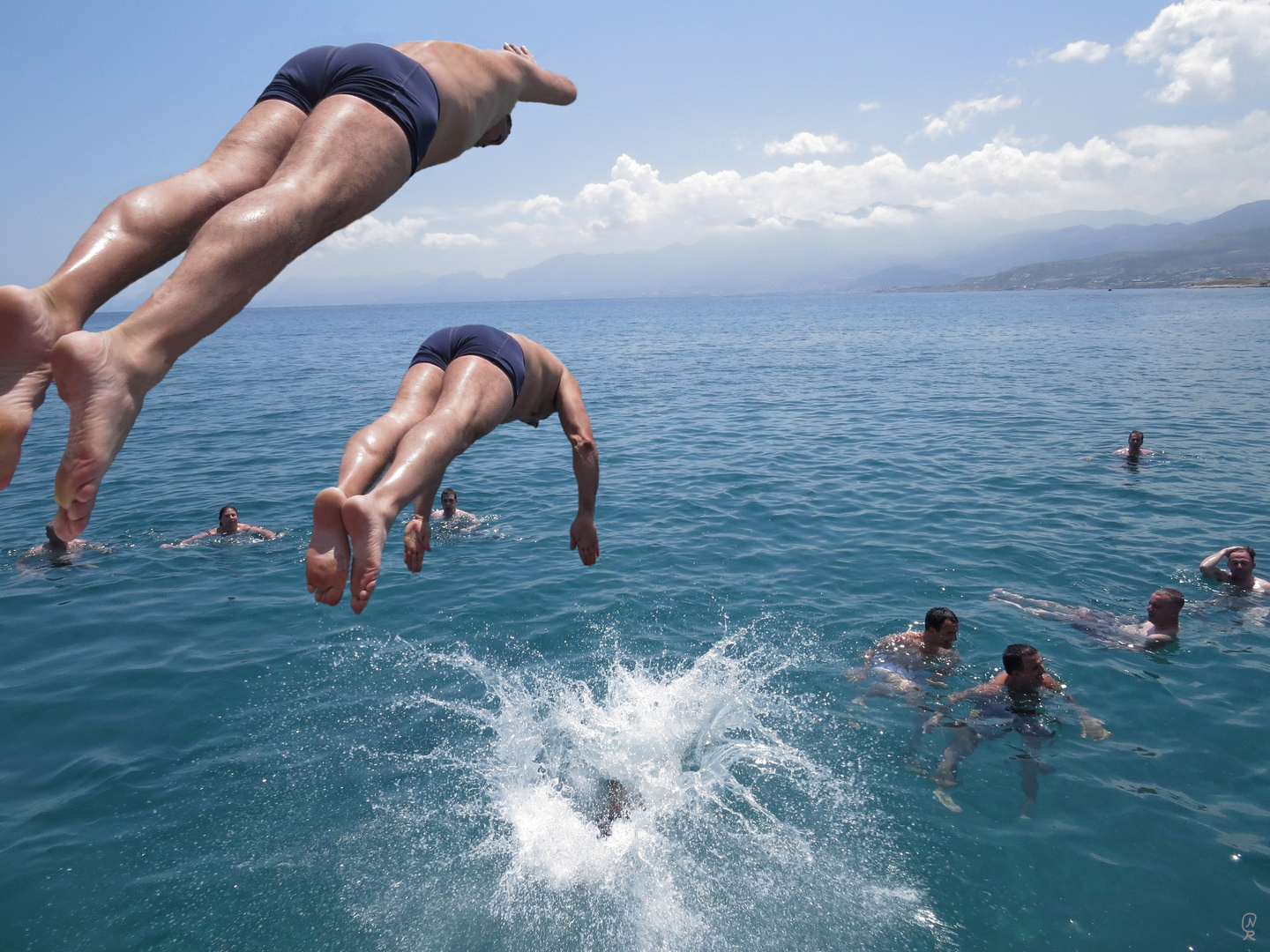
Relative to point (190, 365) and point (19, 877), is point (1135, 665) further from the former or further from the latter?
point (190, 365)

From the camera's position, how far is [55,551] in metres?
13.5

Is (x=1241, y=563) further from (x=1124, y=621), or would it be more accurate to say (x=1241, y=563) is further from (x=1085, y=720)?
(x=1085, y=720)

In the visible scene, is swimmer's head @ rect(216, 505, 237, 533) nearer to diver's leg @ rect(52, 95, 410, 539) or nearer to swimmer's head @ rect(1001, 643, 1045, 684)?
diver's leg @ rect(52, 95, 410, 539)

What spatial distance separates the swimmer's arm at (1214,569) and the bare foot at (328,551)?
12637mm

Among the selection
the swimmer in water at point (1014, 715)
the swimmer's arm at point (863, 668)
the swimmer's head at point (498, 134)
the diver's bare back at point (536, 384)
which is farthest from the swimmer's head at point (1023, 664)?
the swimmer's head at point (498, 134)

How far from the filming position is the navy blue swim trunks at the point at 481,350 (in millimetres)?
4656

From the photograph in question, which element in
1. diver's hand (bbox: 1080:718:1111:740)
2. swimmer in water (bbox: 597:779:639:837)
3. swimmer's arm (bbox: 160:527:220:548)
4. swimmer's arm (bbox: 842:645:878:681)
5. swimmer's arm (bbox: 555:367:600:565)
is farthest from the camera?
swimmer's arm (bbox: 160:527:220:548)

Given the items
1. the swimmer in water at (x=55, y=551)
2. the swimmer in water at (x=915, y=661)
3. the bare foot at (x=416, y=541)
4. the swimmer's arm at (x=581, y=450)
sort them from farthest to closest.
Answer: the swimmer in water at (x=55, y=551) → the swimmer in water at (x=915, y=661) → the swimmer's arm at (x=581, y=450) → the bare foot at (x=416, y=541)

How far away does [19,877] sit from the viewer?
648 cm

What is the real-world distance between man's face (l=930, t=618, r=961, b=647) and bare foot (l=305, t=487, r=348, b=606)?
25.8ft

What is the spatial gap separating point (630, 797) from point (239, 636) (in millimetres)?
6480

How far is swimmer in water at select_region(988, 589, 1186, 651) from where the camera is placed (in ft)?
31.6

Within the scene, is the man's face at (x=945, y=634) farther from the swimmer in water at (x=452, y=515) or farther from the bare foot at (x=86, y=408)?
the swimmer in water at (x=452, y=515)

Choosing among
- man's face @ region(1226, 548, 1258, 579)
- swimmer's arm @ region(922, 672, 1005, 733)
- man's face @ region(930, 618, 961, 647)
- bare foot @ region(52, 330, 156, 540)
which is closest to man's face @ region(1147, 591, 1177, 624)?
man's face @ region(1226, 548, 1258, 579)
